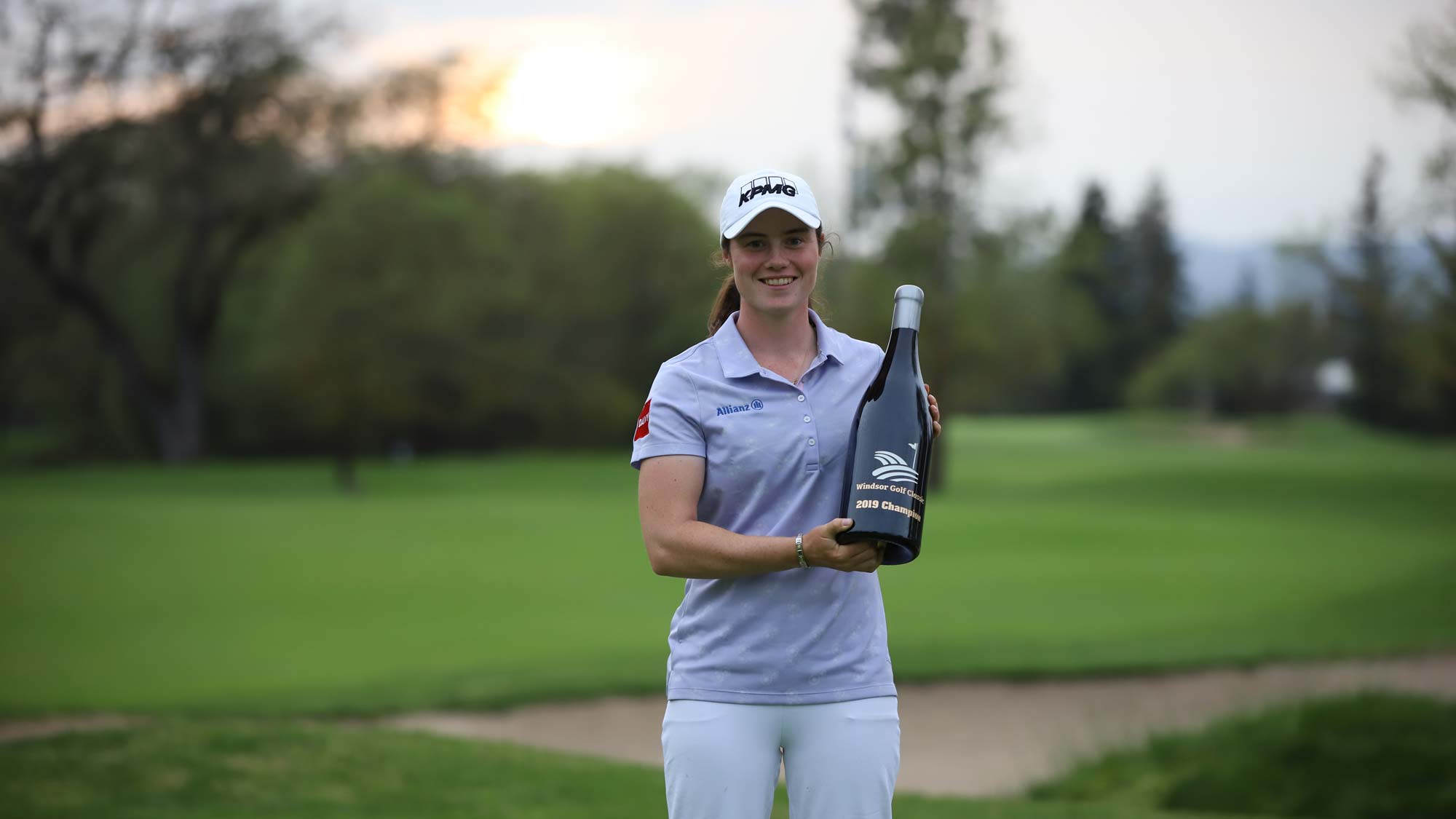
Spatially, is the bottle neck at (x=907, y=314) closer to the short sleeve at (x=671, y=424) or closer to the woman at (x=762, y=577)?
the woman at (x=762, y=577)

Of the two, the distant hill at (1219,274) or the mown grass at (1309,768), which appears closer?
the mown grass at (1309,768)

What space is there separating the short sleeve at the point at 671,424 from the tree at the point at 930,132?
111 ft

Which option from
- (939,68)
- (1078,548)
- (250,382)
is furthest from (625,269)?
(1078,548)

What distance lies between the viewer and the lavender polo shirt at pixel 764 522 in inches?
110

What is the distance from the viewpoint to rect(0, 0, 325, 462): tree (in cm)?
4162

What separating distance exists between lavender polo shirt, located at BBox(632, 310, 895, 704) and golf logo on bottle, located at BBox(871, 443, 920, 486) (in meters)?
0.13

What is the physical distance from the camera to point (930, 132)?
36438 millimetres

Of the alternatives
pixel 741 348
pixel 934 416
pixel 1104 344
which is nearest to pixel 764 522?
pixel 741 348

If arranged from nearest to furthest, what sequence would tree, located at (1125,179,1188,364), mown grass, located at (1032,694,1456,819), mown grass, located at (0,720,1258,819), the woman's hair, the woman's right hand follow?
the woman's right hand
the woman's hair
mown grass, located at (0,720,1258,819)
mown grass, located at (1032,694,1456,819)
tree, located at (1125,179,1188,364)

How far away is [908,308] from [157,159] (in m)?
45.0

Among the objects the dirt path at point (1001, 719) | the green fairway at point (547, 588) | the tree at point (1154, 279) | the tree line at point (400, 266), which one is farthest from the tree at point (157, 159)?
the tree at point (1154, 279)

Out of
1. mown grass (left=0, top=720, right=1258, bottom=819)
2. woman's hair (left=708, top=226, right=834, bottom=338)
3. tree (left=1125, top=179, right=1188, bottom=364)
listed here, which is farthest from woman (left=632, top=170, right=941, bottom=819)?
tree (left=1125, top=179, right=1188, bottom=364)

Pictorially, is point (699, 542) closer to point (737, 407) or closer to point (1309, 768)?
point (737, 407)

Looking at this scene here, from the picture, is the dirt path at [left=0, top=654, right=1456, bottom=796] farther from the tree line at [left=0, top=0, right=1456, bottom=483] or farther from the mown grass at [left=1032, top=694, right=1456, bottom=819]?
the tree line at [left=0, top=0, right=1456, bottom=483]
